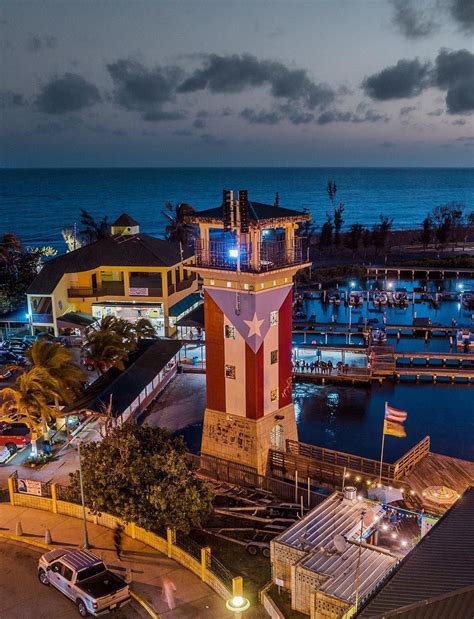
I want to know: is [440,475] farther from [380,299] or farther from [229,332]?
[380,299]

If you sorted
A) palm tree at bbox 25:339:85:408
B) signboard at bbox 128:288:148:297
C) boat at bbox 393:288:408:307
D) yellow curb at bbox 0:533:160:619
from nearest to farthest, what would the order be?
1. yellow curb at bbox 0:533:160:619
2. palm tree at bbox 25:339:85:408
3. signboard at bbox 128:288:148:297
4. boat at bbox 393:288:408:307

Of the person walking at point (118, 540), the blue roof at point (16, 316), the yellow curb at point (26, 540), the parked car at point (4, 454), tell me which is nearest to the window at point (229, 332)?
the person walking at point (118, 540)

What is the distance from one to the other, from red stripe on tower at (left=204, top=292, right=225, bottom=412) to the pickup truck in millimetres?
12038

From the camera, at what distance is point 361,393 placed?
5241cm

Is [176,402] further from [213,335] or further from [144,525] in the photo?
[144,525]

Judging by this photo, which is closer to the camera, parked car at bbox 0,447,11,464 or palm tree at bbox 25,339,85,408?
parked car at bbox 0,447,11,464

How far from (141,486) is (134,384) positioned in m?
18.0

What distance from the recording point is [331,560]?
68.7ft

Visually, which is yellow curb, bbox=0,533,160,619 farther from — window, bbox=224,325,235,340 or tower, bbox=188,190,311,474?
window, bbox=224,325,235,340

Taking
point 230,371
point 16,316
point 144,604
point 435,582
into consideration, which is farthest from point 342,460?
point 16,316

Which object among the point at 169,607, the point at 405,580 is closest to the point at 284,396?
the point at 169,607

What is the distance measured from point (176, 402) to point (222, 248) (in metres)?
19.8

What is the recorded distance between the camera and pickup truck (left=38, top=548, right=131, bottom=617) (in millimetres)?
21219

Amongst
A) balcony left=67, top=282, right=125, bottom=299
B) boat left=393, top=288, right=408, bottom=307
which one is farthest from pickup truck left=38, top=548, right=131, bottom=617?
boat left=393, top=288, right=408, bottom=307
